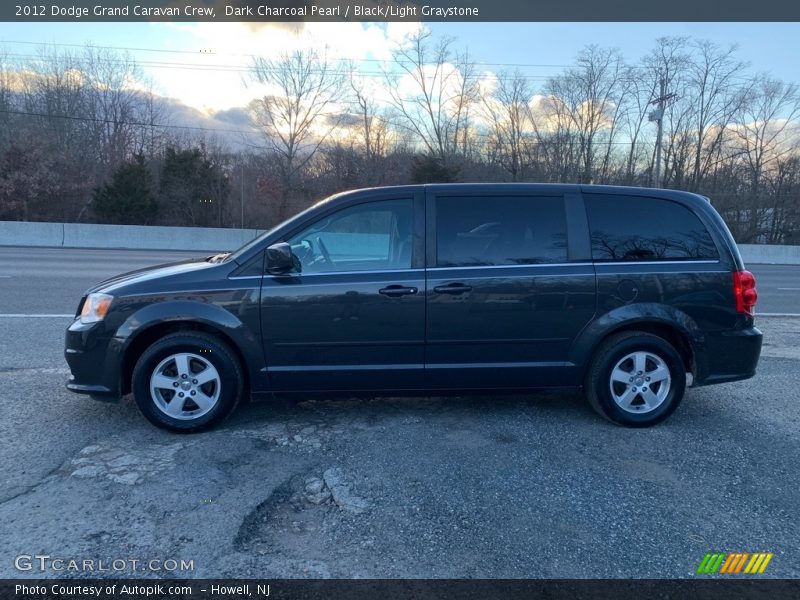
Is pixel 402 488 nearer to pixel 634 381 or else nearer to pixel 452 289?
pixel 452 289

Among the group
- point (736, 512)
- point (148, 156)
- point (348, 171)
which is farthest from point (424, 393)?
point (148, 156)

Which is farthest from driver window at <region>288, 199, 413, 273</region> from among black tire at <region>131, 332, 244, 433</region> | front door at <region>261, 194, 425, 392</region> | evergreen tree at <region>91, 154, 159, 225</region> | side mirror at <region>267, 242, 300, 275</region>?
evergreen tree at <region>91, 154, 159, 225</region>

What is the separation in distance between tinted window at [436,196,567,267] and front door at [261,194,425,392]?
231mm

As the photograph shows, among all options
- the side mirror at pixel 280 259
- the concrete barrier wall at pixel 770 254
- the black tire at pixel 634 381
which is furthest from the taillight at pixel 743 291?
the concrete barrier wall at pixel 770 254

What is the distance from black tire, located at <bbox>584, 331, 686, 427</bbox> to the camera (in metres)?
4.23

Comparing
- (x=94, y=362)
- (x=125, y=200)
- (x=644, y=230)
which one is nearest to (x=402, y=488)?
(x=94, y=362)

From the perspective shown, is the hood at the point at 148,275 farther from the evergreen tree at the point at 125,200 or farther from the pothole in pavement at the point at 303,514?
the evergreen tree at the point at 125,200

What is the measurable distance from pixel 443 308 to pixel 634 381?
1.62 meters

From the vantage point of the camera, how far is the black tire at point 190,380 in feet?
12.9

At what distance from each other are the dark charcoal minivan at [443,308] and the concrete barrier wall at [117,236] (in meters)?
18.9

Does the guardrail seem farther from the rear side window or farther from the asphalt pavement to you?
the rear side window

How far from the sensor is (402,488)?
3.27 metres

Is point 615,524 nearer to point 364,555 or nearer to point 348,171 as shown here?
point 364,555

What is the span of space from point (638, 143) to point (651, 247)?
123ft
